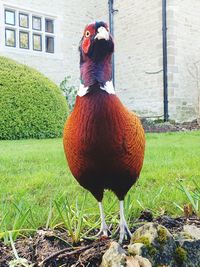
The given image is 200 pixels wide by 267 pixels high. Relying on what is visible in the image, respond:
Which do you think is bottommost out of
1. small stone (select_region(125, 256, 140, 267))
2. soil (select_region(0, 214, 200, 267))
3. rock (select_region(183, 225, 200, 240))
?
soil (select_region(0, 214, 200, 267))

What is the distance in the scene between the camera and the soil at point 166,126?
1130 cm

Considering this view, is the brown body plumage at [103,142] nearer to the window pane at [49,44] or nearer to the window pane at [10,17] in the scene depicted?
the window pane at [10,17]

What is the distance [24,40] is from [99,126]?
1318 centimetres

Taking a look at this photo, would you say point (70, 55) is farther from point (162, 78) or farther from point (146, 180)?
point (146, 180)

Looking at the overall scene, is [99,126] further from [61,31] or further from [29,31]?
[61,31]

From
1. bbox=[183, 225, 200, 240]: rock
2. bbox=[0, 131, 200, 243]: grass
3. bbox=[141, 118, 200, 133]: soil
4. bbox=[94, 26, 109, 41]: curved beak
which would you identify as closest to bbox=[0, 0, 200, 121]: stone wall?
bbox=[141, 118, 200, 133]: soil

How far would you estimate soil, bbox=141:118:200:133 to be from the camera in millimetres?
11305

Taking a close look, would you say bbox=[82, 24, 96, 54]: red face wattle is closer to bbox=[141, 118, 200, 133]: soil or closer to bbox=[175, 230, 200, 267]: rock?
bbox=[175, 230, 200, 267]: rock

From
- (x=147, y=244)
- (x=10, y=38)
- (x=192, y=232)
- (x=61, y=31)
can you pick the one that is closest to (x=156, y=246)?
(x=147, y=244)

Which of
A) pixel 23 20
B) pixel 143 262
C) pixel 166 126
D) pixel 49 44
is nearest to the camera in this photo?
pixel 143 262

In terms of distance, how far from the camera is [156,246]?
1383 mm

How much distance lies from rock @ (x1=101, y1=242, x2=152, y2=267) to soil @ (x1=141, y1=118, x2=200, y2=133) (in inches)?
382

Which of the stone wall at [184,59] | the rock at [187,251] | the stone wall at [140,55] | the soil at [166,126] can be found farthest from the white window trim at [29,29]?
the rock at [187,251]

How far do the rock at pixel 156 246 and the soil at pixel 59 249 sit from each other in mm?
174
